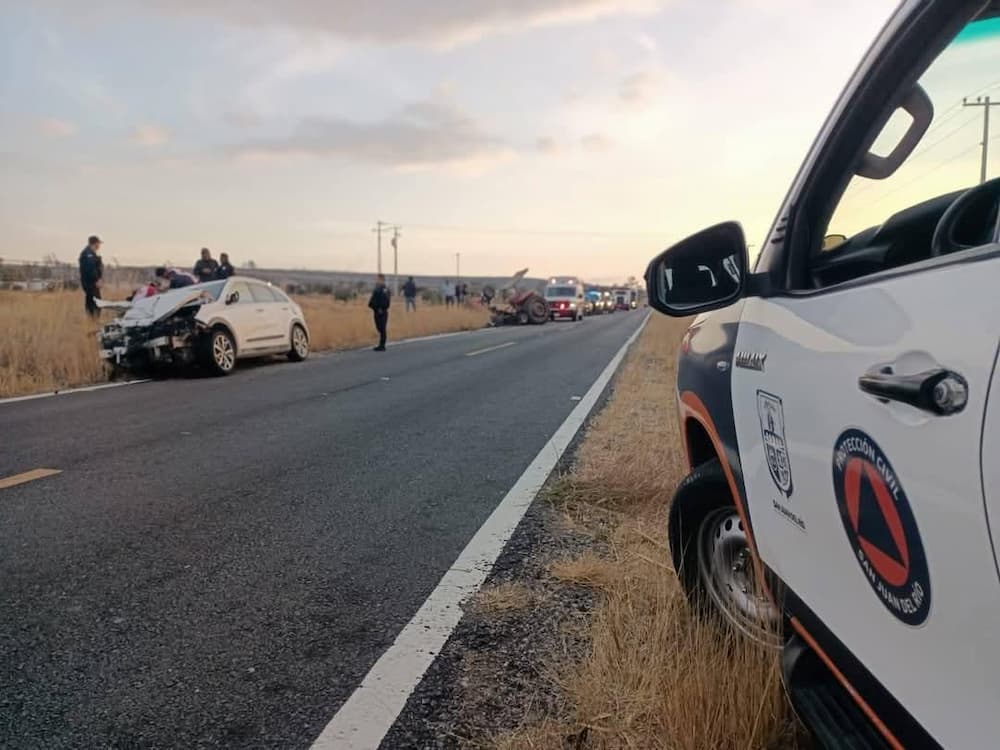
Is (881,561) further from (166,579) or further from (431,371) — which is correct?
(431,371)

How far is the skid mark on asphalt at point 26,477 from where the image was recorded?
5320 millimetres

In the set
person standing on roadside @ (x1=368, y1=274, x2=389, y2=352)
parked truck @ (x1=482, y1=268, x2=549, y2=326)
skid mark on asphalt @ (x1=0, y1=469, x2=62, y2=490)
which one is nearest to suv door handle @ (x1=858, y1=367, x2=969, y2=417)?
skid mark on asphalt @ (x1=0, y1=469, x2=62, y2=490)

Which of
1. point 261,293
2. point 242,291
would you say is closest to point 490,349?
point 261,293

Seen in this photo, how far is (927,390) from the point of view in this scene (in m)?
1.28

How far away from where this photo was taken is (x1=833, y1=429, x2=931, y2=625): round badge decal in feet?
4.34

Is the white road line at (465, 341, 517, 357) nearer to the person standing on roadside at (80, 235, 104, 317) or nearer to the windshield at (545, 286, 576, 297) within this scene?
the person standing on roadside at (80, 235, 104, 317)

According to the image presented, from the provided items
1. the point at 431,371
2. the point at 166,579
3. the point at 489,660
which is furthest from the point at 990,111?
the point at 431,371

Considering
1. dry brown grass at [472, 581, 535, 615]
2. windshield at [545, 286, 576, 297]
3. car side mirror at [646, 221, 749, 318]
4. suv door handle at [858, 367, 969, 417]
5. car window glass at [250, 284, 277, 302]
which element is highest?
car side mirror at [646, 221, 749, 318]

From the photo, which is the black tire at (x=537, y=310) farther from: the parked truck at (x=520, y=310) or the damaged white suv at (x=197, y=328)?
the damaged white suv at (x=197, y=328)

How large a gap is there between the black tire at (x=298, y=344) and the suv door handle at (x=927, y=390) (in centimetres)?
1426

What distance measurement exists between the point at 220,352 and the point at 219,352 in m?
0.04

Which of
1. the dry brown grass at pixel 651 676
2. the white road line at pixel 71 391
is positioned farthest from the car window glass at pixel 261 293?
the dry brown grass at pixel 651 676

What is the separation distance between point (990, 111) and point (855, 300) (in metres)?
0.51

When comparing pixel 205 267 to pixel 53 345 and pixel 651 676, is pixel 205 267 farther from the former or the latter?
pixel 651 676
